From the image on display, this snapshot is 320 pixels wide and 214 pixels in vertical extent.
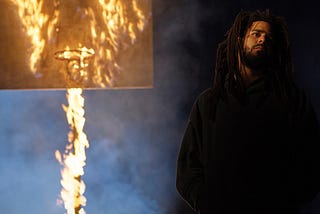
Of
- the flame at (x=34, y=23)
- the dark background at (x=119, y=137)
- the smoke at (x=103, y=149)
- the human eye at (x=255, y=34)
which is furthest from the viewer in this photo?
the smoke at (x=103, y=149)

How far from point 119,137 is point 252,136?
10.6 feet

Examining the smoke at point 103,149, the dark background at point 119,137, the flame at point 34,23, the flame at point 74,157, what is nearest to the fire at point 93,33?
the flame at point 34,23

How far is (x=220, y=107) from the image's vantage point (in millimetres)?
1999

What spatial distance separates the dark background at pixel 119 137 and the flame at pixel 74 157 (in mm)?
114

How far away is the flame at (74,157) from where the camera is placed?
437 centimetres

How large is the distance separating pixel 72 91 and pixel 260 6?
2068mm

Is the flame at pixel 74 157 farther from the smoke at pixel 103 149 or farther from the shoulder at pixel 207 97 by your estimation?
the shoulder at pixel 207 97

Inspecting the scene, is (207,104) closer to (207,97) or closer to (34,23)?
(207,97)

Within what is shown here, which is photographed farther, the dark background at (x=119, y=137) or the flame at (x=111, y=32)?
the dark background at (x=119, y=137)

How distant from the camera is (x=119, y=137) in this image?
501cm

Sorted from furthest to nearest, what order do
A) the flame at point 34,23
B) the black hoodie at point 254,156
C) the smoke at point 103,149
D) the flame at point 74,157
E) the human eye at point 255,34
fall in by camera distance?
the smoke at point 103,149, the flame at point 74,157, the flame at point 34,23, the human eye at point 255,34, the black hoodie at point 254,156

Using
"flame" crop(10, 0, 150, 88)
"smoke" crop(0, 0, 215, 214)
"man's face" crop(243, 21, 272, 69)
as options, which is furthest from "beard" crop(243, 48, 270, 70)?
"smoke" crop(0, 0, 215, 214)

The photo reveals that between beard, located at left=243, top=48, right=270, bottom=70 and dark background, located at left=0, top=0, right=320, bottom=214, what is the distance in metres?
2.56

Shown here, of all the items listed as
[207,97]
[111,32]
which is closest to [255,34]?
[207,97]
